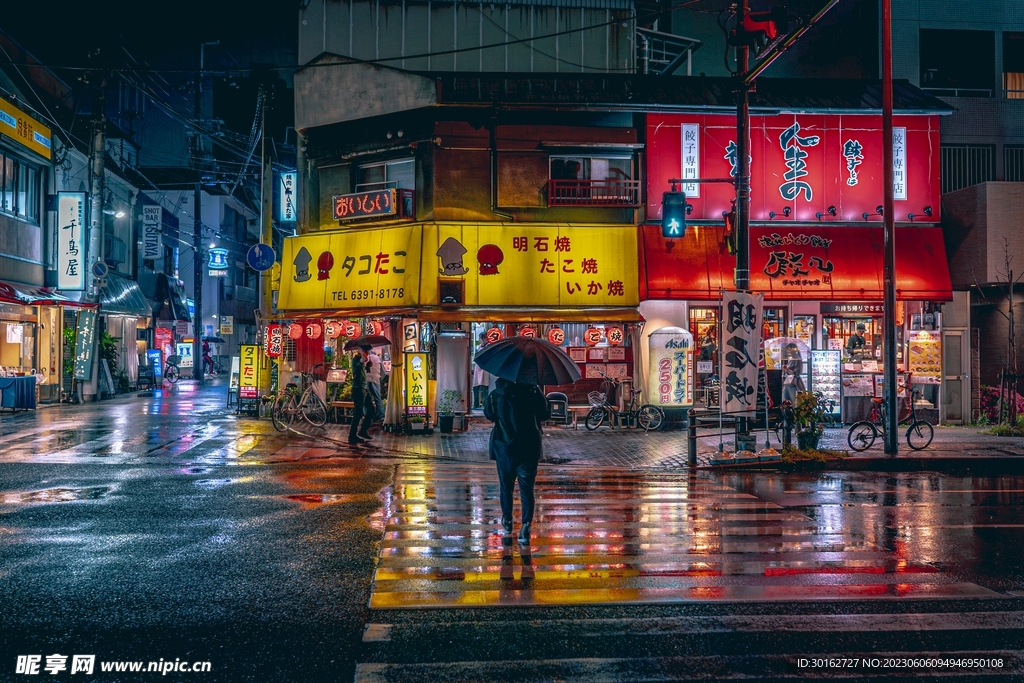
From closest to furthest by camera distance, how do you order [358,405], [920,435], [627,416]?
[920,435] < [358,405] < [627,416]

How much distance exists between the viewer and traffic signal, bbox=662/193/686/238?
629 inches

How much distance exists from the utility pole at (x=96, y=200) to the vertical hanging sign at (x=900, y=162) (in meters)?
26.4

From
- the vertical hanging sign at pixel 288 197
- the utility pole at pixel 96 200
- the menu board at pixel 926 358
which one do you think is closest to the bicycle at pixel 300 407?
the vertical hanging sign at pixel 288 197

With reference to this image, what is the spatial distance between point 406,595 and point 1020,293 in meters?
21.9

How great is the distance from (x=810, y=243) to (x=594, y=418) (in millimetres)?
7643

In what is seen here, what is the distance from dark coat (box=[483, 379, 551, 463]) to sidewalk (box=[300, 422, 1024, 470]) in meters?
6.33

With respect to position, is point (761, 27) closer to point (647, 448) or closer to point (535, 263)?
point (647, 448)

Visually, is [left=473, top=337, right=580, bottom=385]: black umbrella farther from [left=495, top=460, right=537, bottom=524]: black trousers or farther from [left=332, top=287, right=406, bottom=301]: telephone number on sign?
[left=332, top=287, right=406, bottom=301]: telephone number on sign

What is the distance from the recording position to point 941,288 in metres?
20.7

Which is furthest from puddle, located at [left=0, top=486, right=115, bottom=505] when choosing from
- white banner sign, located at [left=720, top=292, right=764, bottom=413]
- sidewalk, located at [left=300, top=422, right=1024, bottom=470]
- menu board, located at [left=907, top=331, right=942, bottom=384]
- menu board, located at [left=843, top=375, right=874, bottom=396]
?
menu board, located at [left=907, top=331, right=942, bottom=384]

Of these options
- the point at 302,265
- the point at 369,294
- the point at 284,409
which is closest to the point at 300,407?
the point at 284,409

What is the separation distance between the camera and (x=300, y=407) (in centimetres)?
2084

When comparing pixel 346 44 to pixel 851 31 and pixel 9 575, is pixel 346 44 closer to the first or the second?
pixel 851 31

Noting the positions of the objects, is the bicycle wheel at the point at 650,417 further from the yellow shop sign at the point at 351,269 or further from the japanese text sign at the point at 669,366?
the yellow shop sign at the point at 351,269
